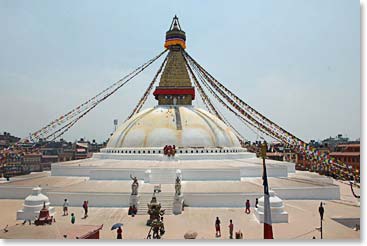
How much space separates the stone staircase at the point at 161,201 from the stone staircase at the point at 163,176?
155 cm

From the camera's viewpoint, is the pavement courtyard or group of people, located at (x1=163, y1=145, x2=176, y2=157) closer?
the pavement courtyard

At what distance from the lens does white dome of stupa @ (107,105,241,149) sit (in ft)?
49.3

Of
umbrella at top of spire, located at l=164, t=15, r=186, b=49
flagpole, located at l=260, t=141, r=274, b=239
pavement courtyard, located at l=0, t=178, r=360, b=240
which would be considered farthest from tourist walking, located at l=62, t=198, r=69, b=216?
umbrella at top of spire, located at l=164, t=15, r=186, b=49

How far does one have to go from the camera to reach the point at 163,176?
449 inches

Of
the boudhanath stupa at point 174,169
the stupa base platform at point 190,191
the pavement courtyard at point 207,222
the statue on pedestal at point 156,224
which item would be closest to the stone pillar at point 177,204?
the boudhanath stupa at point 174,169

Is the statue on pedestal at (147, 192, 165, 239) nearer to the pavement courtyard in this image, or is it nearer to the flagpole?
the pavement courtyard

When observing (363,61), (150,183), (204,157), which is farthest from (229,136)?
(363,61)

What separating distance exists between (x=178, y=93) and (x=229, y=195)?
8.69 meters

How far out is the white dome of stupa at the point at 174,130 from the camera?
15.0m

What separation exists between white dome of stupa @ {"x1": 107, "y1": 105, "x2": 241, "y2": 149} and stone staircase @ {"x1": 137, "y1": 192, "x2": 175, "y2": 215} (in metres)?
→ 5.24

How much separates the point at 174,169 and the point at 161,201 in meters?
2.20

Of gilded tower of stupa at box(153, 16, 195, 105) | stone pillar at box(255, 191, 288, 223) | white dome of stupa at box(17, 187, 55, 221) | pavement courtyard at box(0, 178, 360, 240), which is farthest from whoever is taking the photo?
gilded tower of stupa at box(153, 16, 195, 105)

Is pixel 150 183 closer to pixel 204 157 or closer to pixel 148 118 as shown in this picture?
pixel 204 157

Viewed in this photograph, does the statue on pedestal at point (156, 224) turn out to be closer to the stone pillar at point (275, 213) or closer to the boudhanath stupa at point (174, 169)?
the boudhanath stupa at point (174, 169)
